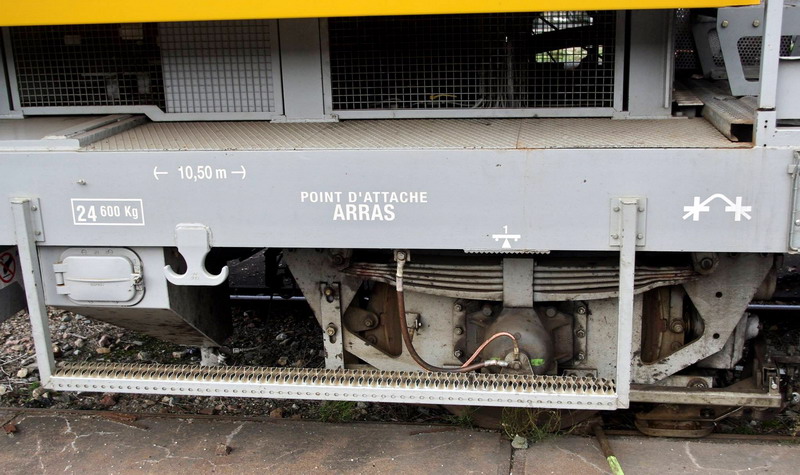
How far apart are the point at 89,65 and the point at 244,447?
6.54 feet

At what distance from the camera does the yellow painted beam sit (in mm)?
2930

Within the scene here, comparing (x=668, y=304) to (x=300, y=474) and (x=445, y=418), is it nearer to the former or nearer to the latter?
(x=445, y=418)

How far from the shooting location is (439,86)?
3729mm

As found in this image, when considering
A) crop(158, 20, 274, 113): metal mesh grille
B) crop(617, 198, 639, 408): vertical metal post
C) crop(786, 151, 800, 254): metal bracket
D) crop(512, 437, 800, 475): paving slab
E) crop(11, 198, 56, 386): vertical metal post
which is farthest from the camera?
crop(158, 20, 274, 113): metal mesh grille

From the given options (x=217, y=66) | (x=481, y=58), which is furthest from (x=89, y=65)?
(x=481, y=58)

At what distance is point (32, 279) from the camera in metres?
3.39

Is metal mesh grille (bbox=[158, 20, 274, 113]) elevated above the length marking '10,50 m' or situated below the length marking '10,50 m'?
above

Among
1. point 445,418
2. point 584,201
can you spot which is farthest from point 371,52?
point 445,418

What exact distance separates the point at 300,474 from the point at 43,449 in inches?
50.4

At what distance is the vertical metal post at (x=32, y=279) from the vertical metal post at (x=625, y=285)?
2354 millimetres

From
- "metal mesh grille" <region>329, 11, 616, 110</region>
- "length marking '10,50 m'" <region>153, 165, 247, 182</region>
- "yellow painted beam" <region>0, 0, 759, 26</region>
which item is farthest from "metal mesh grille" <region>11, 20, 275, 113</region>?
"length marking '10,50 m'" <region>153, 165, 247, 182</region>

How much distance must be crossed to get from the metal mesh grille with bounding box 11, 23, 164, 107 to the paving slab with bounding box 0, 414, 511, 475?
1626 mm

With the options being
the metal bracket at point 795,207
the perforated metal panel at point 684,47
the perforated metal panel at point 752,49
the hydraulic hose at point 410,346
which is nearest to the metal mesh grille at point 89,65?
the hydraulic hose at point 410,346

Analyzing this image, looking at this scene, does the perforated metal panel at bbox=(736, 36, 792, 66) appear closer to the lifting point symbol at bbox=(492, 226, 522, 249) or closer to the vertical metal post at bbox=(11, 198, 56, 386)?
the lifting point symbol at bbox=(492, 226, 522, 249)
